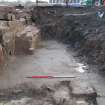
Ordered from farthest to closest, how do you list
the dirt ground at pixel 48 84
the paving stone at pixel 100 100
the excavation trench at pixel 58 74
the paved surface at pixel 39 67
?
the paved surface at pixel 39 67, the excavation trench at pixel 58 74, the dirt ground at pixel 48 84, the paving stone at pixel 100 100

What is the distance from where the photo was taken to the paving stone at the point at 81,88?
6991 millimetres

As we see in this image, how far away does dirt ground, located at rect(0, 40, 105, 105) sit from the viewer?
21.9ft

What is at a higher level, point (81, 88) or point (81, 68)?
point (81, 88)

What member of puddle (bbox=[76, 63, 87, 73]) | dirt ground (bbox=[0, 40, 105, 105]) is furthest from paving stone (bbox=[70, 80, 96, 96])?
puddle (bbox=[76, 63, 87, 73])

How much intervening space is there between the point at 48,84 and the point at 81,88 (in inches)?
39.3

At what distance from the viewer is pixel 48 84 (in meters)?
7.71

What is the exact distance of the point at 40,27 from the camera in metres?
17.3

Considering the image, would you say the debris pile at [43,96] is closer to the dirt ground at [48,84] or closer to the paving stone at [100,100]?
the dirt ground at [48,84]

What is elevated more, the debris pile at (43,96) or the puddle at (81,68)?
the debris pile at (43,96)

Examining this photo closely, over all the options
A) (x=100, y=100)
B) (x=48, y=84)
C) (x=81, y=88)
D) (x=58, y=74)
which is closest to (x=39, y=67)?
(x=58, y=74)

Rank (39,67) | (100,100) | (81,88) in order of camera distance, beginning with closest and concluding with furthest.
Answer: (100,100), (81,88), (39,67)

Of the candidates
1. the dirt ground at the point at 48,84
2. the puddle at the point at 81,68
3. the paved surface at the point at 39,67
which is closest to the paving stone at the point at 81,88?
the dirt ground at the point at 48,84

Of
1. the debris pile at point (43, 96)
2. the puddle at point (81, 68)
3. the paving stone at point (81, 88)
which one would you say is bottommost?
the puddle at point (81, 68)

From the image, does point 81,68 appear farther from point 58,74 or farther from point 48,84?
point 48,84
